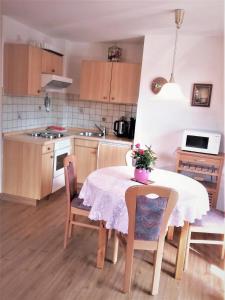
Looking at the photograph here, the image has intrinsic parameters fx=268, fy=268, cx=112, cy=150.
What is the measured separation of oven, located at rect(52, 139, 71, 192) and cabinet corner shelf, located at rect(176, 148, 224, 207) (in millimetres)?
1590

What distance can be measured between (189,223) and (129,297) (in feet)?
2.41

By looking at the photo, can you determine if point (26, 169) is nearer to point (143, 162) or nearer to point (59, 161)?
point (59, 161)

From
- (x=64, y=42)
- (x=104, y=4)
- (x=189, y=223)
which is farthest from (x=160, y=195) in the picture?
(x=64, y=42)

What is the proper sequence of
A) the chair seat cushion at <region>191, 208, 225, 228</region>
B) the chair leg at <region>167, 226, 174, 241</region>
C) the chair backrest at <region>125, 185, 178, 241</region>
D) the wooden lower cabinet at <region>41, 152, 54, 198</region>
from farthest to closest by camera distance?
the wooden lower cabinet at <region>41, 152, 54, 198</region>
the chair leg at <region>167, 226, 174, 241</region>
the chair seat cushion at <region>191, 208, 225, 228</region>
the chair backrest at <region>125, 185, 178, 241</region>

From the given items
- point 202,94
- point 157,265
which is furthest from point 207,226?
point 202,94

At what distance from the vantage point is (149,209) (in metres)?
1.88

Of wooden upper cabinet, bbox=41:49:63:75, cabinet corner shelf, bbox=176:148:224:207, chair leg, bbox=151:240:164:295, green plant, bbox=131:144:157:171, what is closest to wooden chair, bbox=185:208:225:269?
chair leg, bbox=151:240:164:295

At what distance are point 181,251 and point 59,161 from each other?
2.18 metres

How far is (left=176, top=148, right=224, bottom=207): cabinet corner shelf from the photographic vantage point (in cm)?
325

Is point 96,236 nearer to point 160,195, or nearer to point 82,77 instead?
point 160,195

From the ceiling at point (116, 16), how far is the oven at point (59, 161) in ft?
5.07

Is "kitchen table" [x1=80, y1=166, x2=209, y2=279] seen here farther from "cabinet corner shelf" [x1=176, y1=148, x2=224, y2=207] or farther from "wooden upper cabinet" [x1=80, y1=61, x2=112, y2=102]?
"wooden upper cabinet" [x1=80, y1=61, x2=112, y2=102]

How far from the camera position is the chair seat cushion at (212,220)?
227 centimetres

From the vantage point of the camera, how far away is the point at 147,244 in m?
1.97
